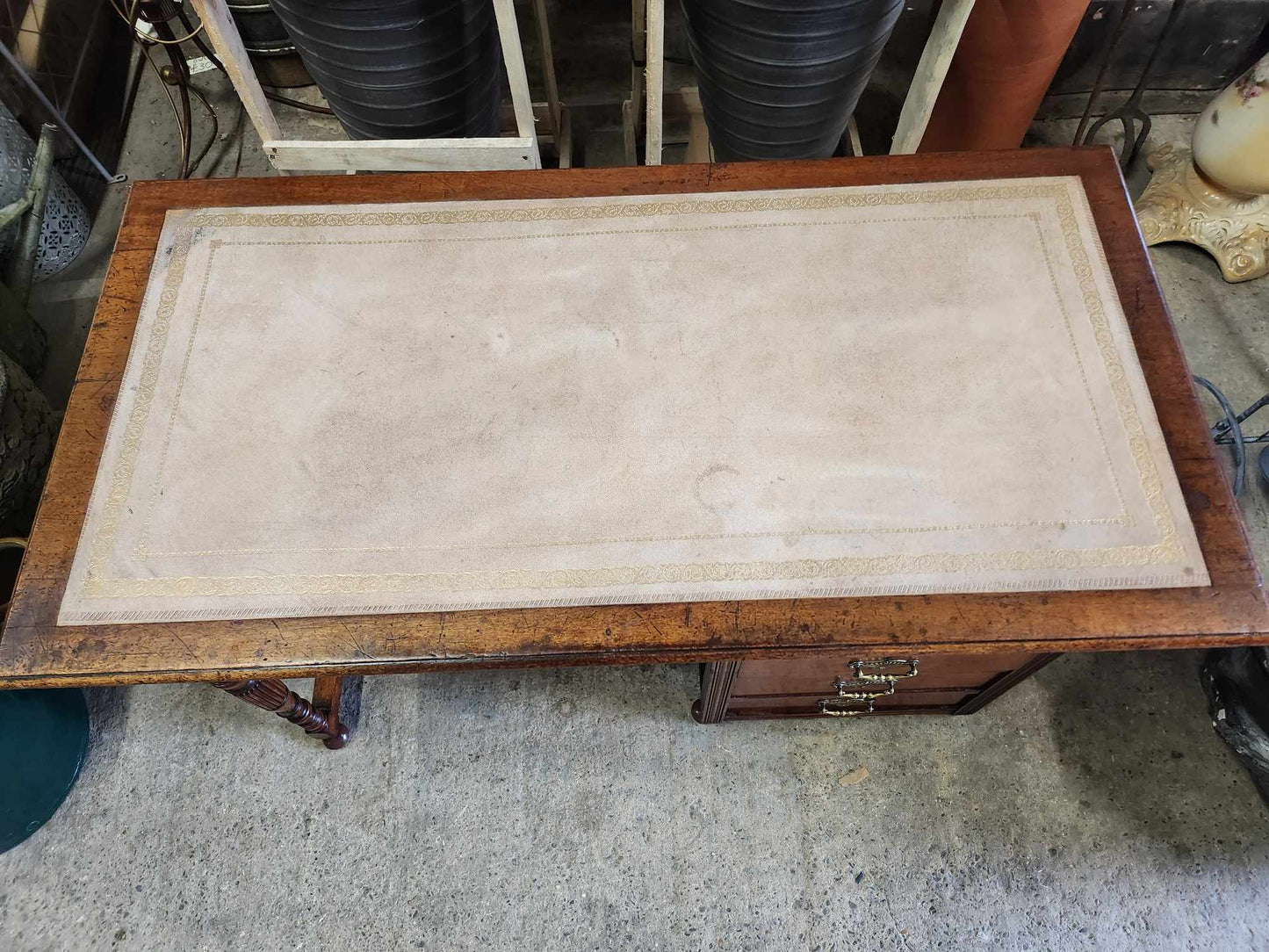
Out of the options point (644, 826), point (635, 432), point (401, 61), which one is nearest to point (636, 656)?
point (635, 432)

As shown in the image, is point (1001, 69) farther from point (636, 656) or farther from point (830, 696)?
point (636, 656)

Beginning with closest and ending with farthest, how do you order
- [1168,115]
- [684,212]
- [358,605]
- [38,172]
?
[358,605] < [684,212] < [38,172] < [1168,115]

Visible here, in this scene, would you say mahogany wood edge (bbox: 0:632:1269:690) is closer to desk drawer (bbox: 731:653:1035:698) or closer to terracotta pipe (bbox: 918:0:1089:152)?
desk drawer (bbox: 731:653:1035:698)

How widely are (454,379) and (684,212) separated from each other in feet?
1.48

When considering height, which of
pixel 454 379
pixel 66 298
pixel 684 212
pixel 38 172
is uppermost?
pixel 684 212

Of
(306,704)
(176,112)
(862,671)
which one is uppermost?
(176,112)

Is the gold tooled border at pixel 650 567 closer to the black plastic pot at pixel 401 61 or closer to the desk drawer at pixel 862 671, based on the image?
the desk drawer at pixel 862 671

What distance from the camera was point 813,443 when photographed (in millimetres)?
1048

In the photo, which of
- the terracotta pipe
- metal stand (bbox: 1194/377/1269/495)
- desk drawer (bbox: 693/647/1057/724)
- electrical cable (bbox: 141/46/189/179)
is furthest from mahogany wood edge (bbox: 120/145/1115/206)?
electrical cable (bbox: 141/46/189/179)

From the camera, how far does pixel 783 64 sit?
1386 millimetres

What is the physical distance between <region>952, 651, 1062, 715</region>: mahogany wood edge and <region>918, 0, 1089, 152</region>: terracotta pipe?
1226 millimetres

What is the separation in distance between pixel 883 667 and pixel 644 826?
607mm

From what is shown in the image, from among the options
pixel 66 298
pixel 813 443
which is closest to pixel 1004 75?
pixel 813 443

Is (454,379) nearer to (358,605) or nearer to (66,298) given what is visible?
(358,605)
